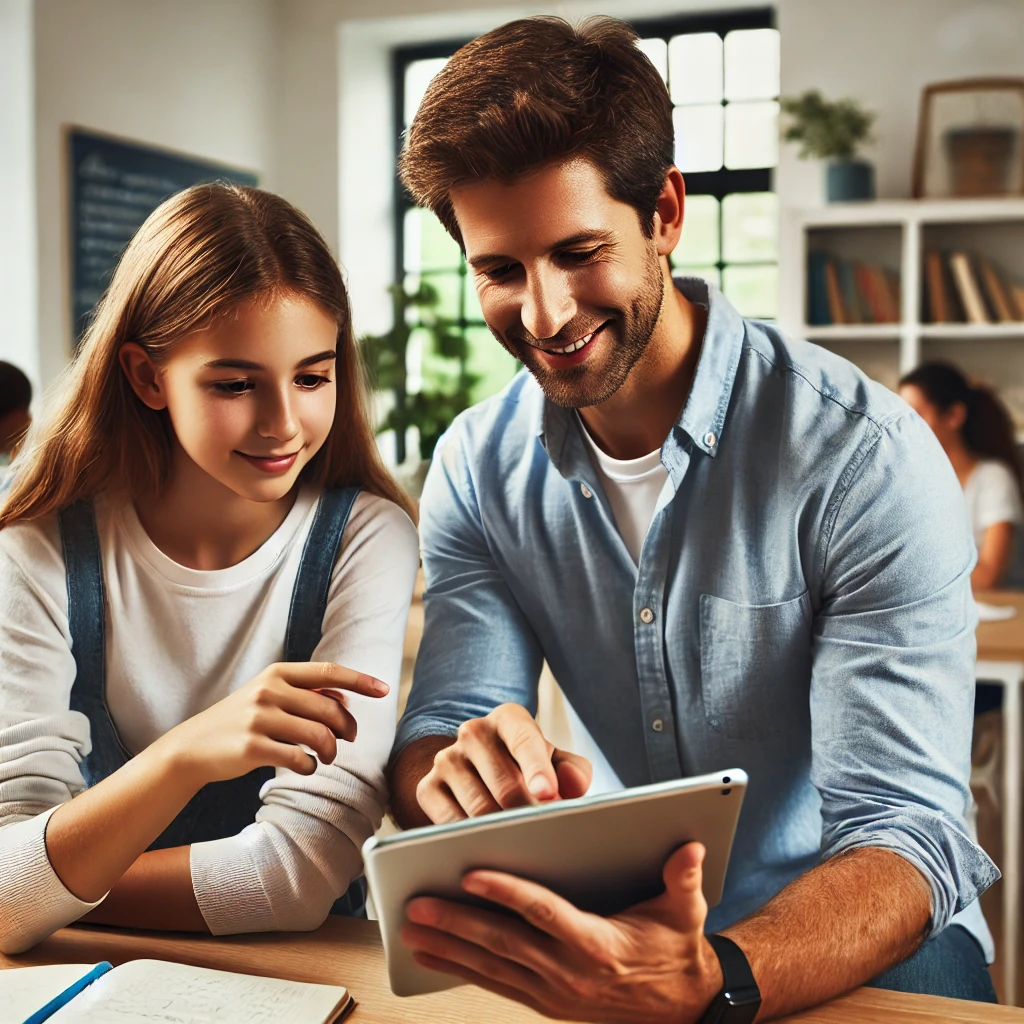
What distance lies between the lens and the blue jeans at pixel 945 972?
127 cm

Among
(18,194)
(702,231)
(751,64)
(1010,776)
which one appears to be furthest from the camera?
(702,231)

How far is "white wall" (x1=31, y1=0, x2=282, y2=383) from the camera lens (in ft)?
13.7

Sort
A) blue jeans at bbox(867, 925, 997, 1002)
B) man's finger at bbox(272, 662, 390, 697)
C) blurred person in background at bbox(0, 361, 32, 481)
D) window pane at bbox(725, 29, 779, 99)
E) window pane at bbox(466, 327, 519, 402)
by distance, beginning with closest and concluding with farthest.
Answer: man's finger at bbox(272, 662, 390, 697)
blue jeans at bbox(867, 925, 997, 1002)
blurred person in background at bbox(0, 361, 32, 481)
window pane at bbox(725, 29, 779, 99)
window pane at bbox(466, 327, 519, 402)

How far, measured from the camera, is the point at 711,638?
1395 mm

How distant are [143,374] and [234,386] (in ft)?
0.42

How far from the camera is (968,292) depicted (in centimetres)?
461

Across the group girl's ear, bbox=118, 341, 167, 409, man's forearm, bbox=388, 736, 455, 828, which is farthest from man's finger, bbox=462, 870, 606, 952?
girl's ear, bbox=118, 341, 167, 409

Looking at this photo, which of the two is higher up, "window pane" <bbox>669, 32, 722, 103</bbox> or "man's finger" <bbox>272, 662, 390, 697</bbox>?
"window pane" <bbox>669, 32, 722, 103</bbox>

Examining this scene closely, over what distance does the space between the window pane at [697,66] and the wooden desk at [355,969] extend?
496 centimetres

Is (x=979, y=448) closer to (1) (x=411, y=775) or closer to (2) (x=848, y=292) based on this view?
(2) (x=848, y=292)

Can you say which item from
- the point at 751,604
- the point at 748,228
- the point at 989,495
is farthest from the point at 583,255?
the point at 748,228

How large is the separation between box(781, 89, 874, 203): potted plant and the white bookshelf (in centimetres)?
8

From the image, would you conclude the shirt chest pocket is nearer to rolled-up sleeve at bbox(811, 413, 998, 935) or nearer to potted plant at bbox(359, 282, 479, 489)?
rolled-up sleeve at bbox(811, 413, 998, 935)

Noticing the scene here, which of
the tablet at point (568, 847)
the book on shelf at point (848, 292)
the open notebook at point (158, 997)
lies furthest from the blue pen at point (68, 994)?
the book on shelf at point (848, 292)
